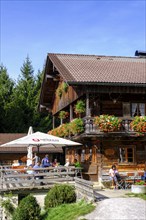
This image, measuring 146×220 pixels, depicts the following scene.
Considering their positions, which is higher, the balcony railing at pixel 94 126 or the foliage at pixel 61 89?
the foliage at pixel 61 89

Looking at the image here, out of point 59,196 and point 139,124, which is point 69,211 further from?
point 139,124

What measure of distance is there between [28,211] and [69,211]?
5.90 ft

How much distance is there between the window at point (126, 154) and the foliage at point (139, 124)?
194 cm

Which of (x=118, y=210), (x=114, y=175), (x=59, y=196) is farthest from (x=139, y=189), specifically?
(x=118, y=210)

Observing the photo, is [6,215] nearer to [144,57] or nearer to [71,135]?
[71,135]

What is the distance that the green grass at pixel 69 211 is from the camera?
1354cm

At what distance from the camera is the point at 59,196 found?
16.2 meters

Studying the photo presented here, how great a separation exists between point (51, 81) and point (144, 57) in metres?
8.24

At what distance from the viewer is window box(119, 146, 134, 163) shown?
23.5 meters

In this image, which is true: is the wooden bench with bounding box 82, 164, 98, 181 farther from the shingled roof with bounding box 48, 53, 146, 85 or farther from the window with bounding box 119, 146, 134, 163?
the shingled roof with bounding box 48, 53, 146, 85

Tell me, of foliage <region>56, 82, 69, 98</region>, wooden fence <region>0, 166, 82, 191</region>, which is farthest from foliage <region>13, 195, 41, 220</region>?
foliage <region>56, 82, 69, 98</region>

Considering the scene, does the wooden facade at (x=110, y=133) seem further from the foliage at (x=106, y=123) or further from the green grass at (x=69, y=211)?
the green grass at (x=69, y=211)

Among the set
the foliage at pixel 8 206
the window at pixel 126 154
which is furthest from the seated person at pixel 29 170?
the window at pixel 126 154

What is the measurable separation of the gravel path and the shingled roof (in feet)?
30.0
